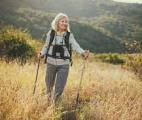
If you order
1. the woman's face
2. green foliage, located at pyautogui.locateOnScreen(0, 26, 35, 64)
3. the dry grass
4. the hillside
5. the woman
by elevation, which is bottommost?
the hillside

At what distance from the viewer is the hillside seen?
69.8m

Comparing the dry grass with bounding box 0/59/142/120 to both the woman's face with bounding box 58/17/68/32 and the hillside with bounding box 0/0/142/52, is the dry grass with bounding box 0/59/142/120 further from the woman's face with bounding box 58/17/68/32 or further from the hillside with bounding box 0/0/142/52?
the hillside with bounding box 0/0/142/52

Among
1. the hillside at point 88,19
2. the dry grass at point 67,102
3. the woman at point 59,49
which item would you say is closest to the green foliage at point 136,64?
the dry grass at point 67,102

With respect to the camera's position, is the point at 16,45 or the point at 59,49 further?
the point at 16,45

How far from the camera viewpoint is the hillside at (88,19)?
229ft

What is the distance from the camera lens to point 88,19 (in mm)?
103125

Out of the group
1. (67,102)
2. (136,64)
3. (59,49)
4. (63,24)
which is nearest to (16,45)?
(136,64)

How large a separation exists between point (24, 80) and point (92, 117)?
2.07m

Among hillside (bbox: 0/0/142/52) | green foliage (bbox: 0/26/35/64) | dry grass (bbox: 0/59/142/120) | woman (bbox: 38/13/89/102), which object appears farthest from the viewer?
hillside (bbox: 0/0/142/52)

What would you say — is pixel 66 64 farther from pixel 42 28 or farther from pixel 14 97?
Result: pixel 42 28

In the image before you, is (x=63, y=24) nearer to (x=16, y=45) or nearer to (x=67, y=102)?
(x=67, y=102)

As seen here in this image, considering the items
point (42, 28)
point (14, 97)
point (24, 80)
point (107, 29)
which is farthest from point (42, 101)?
point (107, 29)

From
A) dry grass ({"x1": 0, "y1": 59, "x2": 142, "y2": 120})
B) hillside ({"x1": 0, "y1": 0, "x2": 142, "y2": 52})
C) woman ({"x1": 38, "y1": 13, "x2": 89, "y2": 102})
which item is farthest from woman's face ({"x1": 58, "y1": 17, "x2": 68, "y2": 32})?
hillside ({"x1": 0, "y1": 0, "x2": 142, "y2": 52})

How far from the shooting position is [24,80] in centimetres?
872
